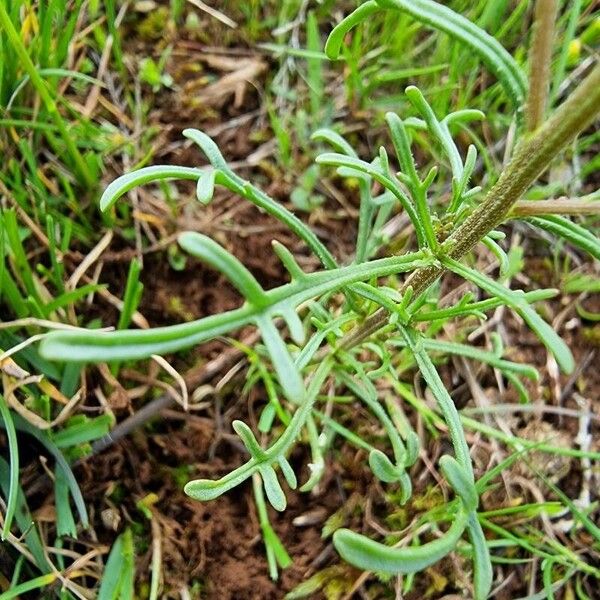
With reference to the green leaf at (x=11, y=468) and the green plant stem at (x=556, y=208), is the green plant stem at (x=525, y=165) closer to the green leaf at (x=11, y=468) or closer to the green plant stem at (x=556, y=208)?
the green plant stem at (x=556, y=208)

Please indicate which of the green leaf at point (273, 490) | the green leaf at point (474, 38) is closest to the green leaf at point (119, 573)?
the green leaf at point (273, 490)

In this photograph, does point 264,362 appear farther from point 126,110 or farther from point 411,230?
point 126,110

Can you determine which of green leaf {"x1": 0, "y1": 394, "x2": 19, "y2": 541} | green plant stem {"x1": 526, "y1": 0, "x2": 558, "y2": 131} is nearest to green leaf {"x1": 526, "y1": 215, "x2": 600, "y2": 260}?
green plant stem {"x1": 526, "y1": 0, "x2": 558, "y2": 131}

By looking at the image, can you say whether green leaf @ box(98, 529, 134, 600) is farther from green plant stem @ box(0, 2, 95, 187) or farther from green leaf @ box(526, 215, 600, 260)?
green leaf @ box(526, 215, 600, 260)

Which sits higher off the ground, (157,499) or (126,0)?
(126,0)

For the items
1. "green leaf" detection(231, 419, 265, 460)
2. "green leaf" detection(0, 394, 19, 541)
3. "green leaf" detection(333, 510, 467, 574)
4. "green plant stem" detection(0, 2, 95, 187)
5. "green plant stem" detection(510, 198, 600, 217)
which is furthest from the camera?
"green plant stem" detection(0, 2, 95, 187)

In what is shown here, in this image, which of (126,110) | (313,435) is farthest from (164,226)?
(313,435)
